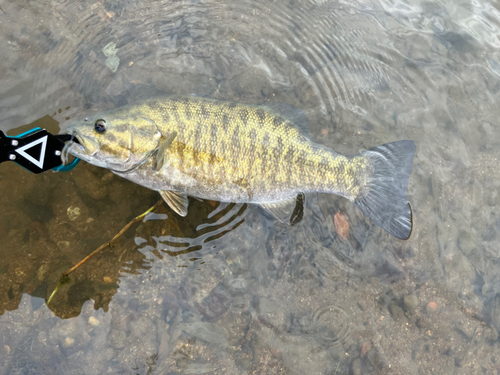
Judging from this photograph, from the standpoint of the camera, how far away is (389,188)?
3725 millimetres

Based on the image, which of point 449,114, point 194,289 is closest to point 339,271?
point 194,289

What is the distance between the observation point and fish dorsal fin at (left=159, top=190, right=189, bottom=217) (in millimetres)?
3783

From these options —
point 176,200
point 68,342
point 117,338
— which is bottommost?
point 68,342

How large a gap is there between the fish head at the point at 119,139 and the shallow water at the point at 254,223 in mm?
693

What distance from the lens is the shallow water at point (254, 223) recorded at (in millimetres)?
3832

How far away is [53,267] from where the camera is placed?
387cm

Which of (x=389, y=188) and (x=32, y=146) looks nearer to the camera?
(x=32, y=146)

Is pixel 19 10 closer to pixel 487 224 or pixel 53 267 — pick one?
pixel 53 267

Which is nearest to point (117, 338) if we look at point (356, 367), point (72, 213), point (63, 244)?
point (63, 244)

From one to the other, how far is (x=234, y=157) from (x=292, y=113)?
849 mm

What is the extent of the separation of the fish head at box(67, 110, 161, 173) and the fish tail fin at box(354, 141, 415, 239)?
2316 millimetres

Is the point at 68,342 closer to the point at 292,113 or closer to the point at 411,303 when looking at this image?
the point at 292,113

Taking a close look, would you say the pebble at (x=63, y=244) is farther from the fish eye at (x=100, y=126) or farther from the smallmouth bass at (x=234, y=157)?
the fish eye at (x=100, y=126)

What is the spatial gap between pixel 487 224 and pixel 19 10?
633 centimetres
